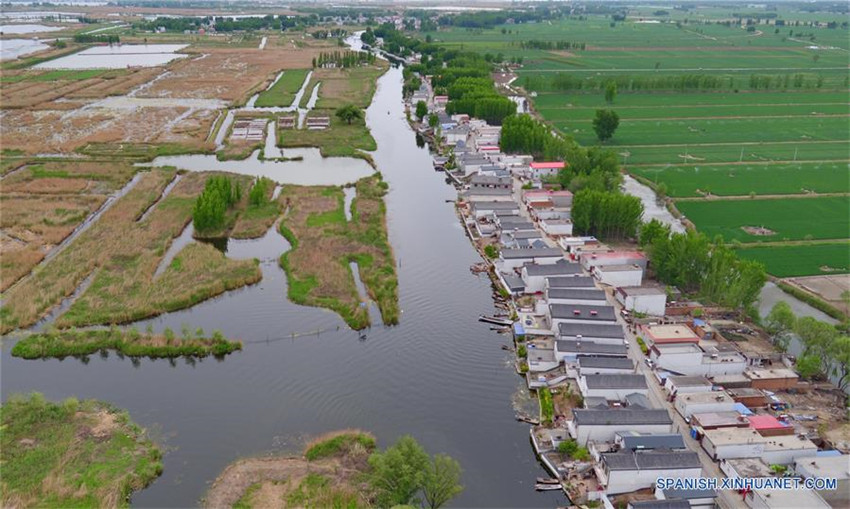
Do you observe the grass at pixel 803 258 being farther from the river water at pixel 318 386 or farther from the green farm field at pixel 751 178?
the river water at pixel 318 386

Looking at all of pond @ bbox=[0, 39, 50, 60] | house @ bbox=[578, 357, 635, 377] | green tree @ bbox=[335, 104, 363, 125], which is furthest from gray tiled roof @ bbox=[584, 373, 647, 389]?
pond @ bbox=[0, 39, 50, 60]

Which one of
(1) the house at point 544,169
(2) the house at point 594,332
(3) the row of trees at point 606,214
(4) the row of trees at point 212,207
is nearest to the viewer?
(2) the house at point 594,332

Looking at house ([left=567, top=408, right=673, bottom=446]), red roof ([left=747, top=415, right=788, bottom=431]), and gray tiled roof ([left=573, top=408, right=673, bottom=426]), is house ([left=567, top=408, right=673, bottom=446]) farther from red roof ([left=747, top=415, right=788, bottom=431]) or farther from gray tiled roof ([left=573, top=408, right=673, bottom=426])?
red roof ([left=747, top=415, right=788, bottom=431])

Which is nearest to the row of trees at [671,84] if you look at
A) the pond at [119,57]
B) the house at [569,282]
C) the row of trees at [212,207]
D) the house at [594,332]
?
the row of trees at [212,207]

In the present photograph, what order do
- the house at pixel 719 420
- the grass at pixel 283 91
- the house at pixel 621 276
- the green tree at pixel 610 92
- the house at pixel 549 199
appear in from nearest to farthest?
the house at pixel 719 420, the house at pixel 621 276, the house at pixel 549 199, the green tree at pixel 610 92, the grass at pixel 283 91

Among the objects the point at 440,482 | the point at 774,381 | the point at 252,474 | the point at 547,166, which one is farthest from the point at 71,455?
the point at 547,166

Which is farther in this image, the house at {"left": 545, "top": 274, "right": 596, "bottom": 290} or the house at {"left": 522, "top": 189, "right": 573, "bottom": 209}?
the house at {"left": 522, "top": 189, "right": 573, "bottom": 209}
